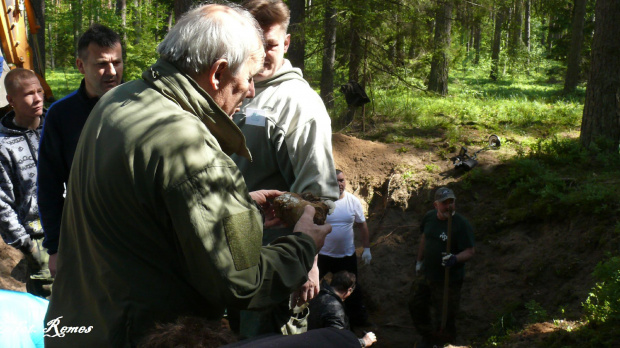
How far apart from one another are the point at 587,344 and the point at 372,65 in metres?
9.32

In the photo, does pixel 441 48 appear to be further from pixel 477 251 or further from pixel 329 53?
pixel 477 251

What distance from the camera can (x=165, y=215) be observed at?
1739 mm

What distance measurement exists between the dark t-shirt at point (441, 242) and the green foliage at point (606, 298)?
1851 mm

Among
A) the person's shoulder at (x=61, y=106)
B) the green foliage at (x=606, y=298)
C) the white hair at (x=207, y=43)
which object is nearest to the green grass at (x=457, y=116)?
the green foliage at (x=606, y=298)

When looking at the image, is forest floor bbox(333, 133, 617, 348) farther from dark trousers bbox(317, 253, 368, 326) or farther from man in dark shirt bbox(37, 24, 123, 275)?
man in dark shirt bbox(37, 24, 123, 275)

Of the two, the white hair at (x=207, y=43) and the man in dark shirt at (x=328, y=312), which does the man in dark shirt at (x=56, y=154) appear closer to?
the white hair at (x=207, y=43)

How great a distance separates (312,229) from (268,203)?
449 millimetres

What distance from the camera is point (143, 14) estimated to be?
25250 mm

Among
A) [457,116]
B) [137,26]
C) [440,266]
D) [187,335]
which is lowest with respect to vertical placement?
[440,266]

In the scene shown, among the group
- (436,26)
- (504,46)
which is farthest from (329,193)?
(504,46)

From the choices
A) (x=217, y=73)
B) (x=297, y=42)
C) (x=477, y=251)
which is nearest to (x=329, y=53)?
(x=297, y=42)

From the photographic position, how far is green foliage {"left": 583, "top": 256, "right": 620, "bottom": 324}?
16.9 ft

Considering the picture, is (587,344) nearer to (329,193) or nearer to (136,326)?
(329,193)

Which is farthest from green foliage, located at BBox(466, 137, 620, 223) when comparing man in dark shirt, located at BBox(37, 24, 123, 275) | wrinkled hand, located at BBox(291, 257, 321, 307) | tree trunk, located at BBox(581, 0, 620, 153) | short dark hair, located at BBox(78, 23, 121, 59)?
man in dark shirt, located at BBox(37, 24, 123, 275)
